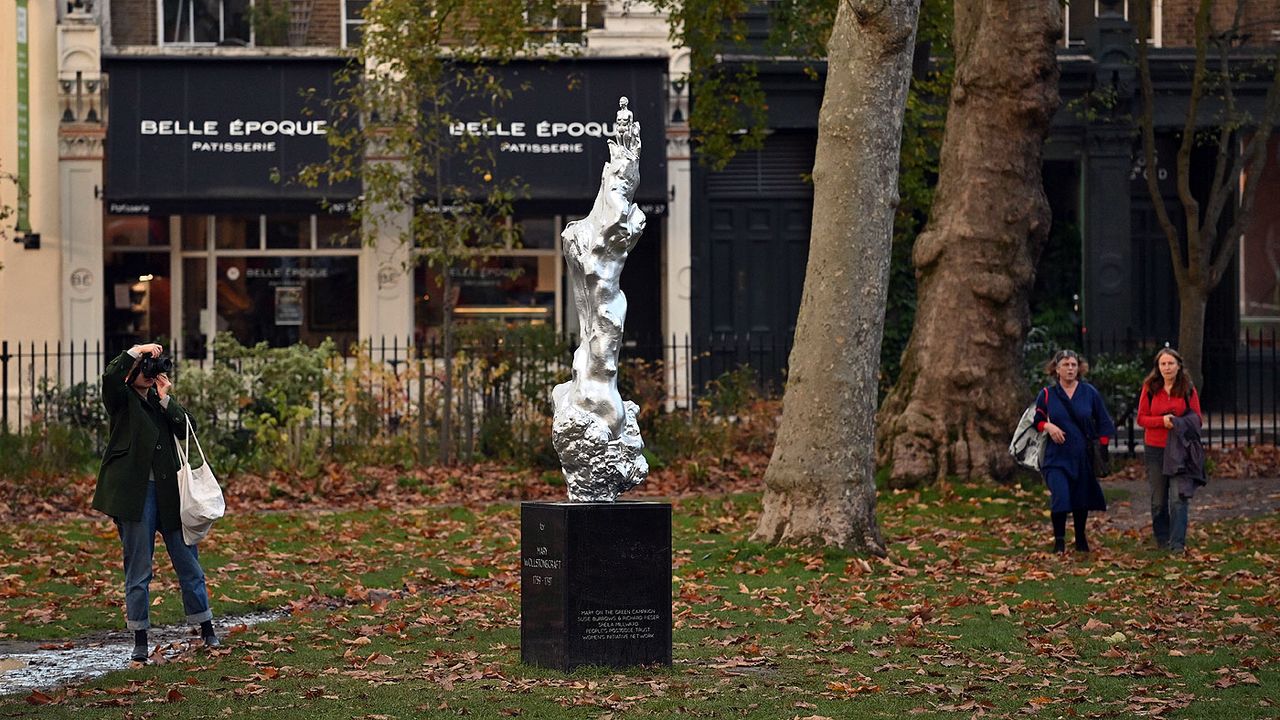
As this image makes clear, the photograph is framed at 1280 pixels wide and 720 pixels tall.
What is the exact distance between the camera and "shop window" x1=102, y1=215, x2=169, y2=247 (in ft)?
89.0

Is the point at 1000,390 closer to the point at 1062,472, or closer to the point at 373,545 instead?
the point at 1062,472

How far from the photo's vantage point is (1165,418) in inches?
566

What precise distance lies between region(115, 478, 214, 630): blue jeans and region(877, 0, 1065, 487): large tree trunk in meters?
9.64

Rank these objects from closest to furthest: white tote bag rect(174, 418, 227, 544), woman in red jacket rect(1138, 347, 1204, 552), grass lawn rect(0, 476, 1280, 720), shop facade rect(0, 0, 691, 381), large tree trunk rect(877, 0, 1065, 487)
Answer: grass lawn rect(0, 476, 1280, 720), white tote bag rect(174, 418, 227, 544), woman in red jacket rect(1138, 347, 1204, 552), large tree trunk rect(877, 0, 1065, 487), shop facade rect(0, 0, 691, 381)

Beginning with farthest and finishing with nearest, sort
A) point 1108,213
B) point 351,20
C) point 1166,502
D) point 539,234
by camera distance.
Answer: point 539,234
point 1108,213
point 351,20
point 1166,502

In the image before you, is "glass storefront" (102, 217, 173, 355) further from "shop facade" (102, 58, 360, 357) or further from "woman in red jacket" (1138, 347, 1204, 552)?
"woman in red jacket" (1138, 347, 1204, 552)

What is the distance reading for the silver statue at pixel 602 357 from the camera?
31.4 ft

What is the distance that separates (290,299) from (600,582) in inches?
742

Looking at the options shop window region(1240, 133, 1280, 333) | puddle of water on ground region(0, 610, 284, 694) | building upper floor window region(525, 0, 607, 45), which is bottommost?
puddle of water on ground region(0, 610, 284, 694)

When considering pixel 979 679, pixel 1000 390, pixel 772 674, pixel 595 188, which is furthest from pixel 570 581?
pixel 595 188

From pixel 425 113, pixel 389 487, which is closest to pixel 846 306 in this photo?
pixel 389 487

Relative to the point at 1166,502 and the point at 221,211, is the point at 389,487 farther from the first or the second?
the point at 1166,502

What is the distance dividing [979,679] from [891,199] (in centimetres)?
624

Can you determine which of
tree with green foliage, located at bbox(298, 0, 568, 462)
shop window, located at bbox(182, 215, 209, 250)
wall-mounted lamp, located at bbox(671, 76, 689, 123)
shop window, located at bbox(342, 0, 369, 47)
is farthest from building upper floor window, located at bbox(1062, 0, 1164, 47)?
shop window, located at bbox(182, 215, 209, 250)
